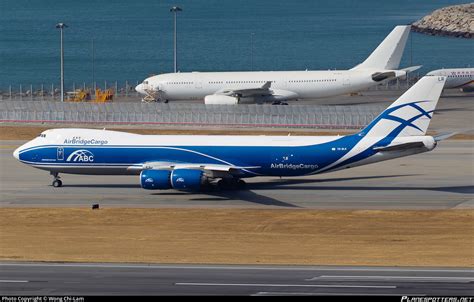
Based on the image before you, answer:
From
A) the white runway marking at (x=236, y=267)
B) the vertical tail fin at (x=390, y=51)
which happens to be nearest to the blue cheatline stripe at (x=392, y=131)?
the white runway marking at (x=236, y=267)

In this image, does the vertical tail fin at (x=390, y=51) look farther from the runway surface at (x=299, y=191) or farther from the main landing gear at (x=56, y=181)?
the main landing gear at (x=56, y=181)

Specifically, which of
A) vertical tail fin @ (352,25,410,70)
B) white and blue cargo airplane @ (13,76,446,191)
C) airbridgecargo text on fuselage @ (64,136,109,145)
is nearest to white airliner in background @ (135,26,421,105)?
vertical tail fin @ (352,25,410,70)

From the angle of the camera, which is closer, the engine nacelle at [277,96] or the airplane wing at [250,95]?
the airplane wing at [250,95]

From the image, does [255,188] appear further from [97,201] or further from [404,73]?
[404,73]

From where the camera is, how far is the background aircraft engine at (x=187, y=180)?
62878mm

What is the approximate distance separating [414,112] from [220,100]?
60.3m

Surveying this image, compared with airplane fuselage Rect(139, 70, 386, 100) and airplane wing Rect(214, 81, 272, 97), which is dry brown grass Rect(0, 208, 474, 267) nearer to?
airplane wing Rect(214, 81, 272, 97)

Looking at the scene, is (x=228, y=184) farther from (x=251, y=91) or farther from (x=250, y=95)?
(x=250, y=95)

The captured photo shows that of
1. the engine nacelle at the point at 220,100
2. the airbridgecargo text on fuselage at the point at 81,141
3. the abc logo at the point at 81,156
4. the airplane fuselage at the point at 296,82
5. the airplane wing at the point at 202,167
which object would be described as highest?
the airplane fuselage at the point at 296,82

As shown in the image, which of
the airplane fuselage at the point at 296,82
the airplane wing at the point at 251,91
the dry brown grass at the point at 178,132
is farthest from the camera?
the airplane fuselage at the point at 296,82

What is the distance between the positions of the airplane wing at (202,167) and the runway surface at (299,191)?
137 cm

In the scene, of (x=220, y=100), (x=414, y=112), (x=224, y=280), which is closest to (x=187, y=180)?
(x=414, y=112)

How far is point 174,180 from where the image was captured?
63.1 metres

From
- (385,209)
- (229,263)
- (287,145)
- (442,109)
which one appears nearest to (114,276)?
(229,263)
